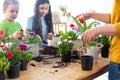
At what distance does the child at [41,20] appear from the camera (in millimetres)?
2312

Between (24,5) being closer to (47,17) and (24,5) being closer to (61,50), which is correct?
(47,17)

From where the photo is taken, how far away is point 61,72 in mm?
1216

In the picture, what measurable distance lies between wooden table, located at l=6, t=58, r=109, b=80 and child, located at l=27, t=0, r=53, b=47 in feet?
3.20

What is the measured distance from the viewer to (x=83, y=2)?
505 centimetres

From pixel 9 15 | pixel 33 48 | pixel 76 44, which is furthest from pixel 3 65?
pixel 9 15

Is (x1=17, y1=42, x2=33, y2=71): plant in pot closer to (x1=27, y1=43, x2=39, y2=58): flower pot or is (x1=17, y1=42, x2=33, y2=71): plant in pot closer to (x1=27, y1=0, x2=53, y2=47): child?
(x1=27, y1=43, x2=39, y2=58): flower pot

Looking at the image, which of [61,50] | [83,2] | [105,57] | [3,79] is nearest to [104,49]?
[105,57]

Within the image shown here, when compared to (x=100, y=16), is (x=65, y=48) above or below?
below

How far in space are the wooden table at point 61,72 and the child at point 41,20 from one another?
976mm

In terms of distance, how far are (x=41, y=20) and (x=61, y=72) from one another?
126 cm

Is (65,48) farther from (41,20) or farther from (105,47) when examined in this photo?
(41,20)

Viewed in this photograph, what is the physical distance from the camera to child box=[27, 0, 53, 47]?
2.31 meters

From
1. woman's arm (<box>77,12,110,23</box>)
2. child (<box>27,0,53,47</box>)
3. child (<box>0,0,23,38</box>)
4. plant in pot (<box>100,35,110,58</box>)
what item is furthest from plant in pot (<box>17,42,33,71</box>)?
child (<box>27,0,53,47</box>)

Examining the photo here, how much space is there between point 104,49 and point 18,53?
0.74m
